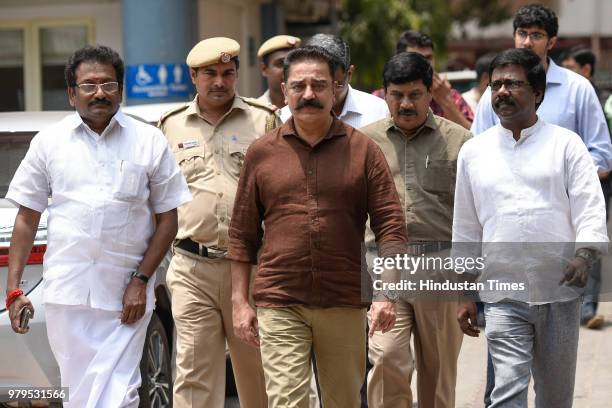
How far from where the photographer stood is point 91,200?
532 cm

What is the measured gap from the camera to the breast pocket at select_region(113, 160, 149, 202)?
17.6 feet

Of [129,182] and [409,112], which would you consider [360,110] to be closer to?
[409,112]

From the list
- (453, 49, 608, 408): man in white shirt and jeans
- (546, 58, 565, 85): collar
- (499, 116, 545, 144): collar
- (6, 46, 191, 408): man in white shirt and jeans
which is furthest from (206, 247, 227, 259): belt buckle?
(546, 58, 565, 85): collar

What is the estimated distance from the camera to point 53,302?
5363 millimetres

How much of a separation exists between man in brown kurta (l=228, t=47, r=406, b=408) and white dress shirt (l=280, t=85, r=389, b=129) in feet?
5.50

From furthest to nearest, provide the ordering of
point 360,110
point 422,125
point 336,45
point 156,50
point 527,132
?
1. point 156,50
2. point 360,110
3. point 336,45
4. point 422,125
5. point 527,132

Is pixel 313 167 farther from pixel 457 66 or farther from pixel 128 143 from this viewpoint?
pixel 457 66

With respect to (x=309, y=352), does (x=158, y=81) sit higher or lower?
higher

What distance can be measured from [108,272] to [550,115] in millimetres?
2629

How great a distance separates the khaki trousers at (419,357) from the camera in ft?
20.1

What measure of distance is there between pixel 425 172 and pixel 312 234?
1.21 meters

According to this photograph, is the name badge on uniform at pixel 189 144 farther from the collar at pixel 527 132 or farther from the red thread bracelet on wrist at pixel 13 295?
the collar at pixel 527 132

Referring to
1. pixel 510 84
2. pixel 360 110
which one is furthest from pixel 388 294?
pixel 360 110

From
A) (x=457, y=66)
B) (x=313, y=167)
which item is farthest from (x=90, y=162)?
(x=457, y=66)
